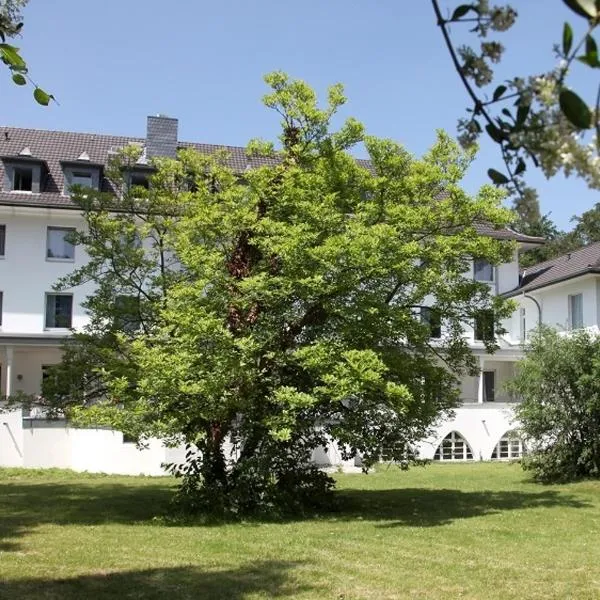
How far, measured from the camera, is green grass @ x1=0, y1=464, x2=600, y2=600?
28.0 ft

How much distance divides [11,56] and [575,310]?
31.3m

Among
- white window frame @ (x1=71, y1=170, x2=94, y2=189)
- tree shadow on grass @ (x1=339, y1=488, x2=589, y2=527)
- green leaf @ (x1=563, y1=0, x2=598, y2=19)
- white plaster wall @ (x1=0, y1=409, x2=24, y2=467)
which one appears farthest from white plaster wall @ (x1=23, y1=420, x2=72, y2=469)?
green leaf @ (x1=563, y1=0, x2=598, y2=19)

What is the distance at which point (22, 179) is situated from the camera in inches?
1352

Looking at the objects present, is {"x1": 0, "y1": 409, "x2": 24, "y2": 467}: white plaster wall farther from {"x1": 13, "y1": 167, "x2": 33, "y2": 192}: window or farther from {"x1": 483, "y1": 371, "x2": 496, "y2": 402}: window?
{"x1": 483, "y1": 371, "x2": 496, "y2": 402}: window

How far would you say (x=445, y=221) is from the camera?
16.3 m

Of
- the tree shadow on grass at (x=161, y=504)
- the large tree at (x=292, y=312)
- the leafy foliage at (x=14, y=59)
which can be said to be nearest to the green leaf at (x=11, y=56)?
the leafy foliage at (x=14, y=59)

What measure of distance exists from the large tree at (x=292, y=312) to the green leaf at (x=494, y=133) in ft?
35.3

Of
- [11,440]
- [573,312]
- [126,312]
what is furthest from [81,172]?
[573,312]

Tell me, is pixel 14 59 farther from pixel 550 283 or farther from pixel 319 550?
pixel 550 283

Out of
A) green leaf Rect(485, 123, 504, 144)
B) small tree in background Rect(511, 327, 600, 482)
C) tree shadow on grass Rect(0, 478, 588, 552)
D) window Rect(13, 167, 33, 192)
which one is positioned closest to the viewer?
green leaf Rect(485, 123, 504, 144)

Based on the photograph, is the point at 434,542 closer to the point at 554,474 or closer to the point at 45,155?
the point at 554,474

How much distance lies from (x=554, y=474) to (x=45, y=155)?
2592cm

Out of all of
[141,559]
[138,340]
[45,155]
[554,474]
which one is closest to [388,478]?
[554,474]

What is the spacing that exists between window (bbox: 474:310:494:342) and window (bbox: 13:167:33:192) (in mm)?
23659
